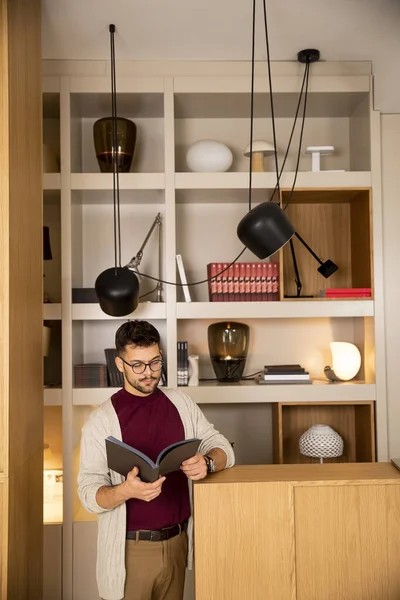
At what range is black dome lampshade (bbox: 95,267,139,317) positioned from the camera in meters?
3.20

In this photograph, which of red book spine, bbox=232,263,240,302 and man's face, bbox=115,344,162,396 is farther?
red book spine, bbox=232,263,240,302

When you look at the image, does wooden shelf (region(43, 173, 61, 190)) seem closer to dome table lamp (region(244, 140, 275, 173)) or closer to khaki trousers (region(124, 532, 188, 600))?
dome table lamp (region(244, 140, 275, 173))

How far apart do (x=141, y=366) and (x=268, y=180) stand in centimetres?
162

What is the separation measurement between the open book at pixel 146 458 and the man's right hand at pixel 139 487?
20 mm

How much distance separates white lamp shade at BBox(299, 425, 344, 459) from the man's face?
148 centimetres

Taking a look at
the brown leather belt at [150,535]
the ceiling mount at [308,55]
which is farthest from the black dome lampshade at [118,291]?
the ceiling mount at [308,55]

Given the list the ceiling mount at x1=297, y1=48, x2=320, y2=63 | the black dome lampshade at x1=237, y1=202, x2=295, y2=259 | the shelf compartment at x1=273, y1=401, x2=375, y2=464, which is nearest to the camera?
the black dome lampshade at x1=237, y1=202, x2=295, y2=259

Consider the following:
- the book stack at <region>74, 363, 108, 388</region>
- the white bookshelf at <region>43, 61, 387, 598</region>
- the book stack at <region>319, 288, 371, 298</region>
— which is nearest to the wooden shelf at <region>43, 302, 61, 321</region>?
the white bookshelf at <region>43, 61, 387, 598</region>

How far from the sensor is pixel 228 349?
3795 millimetres

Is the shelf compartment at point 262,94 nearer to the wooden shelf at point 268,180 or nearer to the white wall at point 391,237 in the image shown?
the white wall at point 391,237

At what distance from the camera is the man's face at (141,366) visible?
95.1 inches

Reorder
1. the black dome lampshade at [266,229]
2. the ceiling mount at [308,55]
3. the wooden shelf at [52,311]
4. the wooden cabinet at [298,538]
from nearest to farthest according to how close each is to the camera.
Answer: the wooden cabinet at [298,538] → the black dome lampshade at [266,229] → the ceiling mount at [308,55] → the wooden shelf at [52,311]

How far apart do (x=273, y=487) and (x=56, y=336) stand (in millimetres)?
2059

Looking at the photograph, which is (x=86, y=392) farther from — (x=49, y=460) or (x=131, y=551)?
(x=131, y=551)
